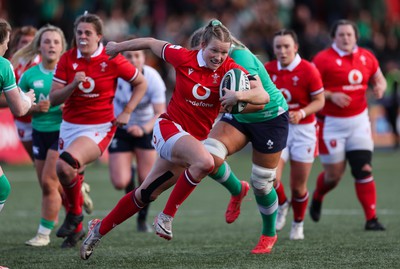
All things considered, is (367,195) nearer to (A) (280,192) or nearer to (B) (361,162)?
(B) (361,162)

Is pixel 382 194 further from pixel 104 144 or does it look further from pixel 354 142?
pixel 104 144

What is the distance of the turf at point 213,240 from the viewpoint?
7.43 m

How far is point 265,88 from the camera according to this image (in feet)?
26.0

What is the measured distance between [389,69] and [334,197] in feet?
24.1

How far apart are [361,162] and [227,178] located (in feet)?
7.83

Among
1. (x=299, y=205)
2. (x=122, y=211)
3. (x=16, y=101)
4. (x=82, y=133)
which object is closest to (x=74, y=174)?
(x=82, y=133)

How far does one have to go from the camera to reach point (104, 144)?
8.77 m

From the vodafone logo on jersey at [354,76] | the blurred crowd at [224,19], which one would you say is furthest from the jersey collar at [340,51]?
the blurred crowd at [224,19]

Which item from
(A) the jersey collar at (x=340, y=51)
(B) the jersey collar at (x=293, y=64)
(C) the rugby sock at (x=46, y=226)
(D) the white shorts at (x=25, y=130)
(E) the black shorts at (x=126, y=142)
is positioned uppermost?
(A) the jersey collar at (x=340, y=51)

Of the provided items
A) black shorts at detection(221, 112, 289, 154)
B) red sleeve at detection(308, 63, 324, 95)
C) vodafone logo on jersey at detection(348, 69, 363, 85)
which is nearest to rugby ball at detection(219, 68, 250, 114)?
black shorts at detection(221, 112, 289, 154)

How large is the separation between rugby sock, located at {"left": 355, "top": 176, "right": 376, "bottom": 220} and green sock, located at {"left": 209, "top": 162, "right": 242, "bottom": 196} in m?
2.27

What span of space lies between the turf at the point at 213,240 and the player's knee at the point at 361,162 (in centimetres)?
62

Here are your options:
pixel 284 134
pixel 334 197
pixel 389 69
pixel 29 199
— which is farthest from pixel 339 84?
pixel 389 69

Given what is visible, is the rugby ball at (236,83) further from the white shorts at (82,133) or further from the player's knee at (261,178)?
the white shorts at (82,133)
